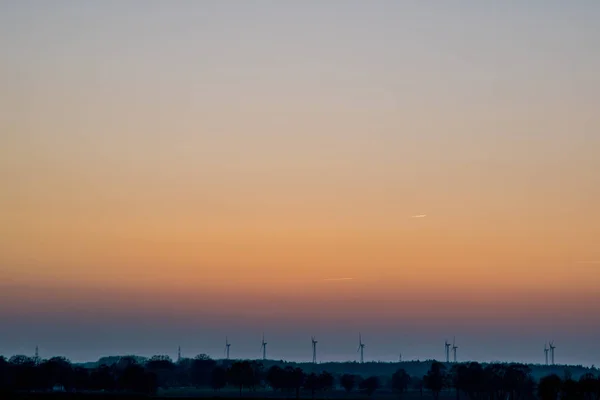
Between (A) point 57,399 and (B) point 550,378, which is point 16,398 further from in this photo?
(B) point 550,378

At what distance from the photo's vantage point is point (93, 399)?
7313 inches

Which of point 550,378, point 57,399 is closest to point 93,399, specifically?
point 57,399

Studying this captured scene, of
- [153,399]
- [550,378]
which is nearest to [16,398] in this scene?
[153,399]

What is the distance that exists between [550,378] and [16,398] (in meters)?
101

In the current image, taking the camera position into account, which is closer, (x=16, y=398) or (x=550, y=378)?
(x=16, y=398)

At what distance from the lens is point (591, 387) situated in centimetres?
18075

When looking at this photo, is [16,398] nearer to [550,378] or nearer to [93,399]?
[93,399]

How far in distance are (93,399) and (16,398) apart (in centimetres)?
1737

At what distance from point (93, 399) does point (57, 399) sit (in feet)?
35.2

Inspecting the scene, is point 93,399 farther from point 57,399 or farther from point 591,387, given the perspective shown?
point 591,387

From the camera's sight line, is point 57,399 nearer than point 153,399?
Yes

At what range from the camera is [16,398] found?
567 feet

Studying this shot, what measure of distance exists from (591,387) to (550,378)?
836 centimetres

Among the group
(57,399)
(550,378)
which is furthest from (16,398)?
(550,378)
